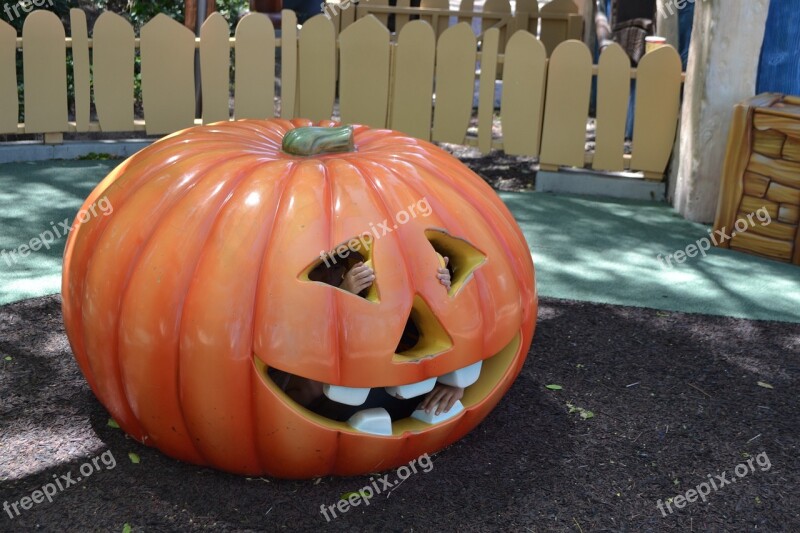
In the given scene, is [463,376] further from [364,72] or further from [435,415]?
[364,72]

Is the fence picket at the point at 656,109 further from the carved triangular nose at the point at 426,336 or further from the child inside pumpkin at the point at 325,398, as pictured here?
the carved triangular nose at the point at 426,336

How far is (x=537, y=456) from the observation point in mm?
3480

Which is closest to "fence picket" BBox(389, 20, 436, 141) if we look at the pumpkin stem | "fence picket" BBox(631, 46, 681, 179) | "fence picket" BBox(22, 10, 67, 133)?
"fence picket" BBox(631, 46, 681, 179)

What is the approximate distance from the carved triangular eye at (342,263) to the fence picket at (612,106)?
4.25m

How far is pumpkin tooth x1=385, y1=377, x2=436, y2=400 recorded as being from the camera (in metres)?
3.05

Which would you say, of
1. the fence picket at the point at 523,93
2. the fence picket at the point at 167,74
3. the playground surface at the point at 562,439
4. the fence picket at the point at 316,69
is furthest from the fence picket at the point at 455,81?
the playground surface at the point at 562,439

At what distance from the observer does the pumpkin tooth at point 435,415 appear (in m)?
3.21

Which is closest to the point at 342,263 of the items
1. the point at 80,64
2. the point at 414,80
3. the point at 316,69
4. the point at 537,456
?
the point at 537,456

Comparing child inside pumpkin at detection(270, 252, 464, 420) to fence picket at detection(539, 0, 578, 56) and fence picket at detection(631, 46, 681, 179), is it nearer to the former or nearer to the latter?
fence picket at detection(631, 46, 681, 179)

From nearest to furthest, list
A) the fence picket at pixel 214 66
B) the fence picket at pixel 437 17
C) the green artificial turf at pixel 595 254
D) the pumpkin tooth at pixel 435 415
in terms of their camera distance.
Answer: the pumpkin tooth at pixel 435 415
the green artificial turf at pixel 595 254
the fence picket at pixel 214 66
the fence picket at pixel 437 17

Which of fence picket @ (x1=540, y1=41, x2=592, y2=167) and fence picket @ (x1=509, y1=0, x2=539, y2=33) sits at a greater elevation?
fence picket @ (x1=509, y1=0, x2=539, y2=33)

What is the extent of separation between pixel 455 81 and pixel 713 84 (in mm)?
2079

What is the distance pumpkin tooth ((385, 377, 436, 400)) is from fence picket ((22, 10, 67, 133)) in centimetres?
528

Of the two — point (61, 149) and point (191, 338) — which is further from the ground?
point (61, 149)
